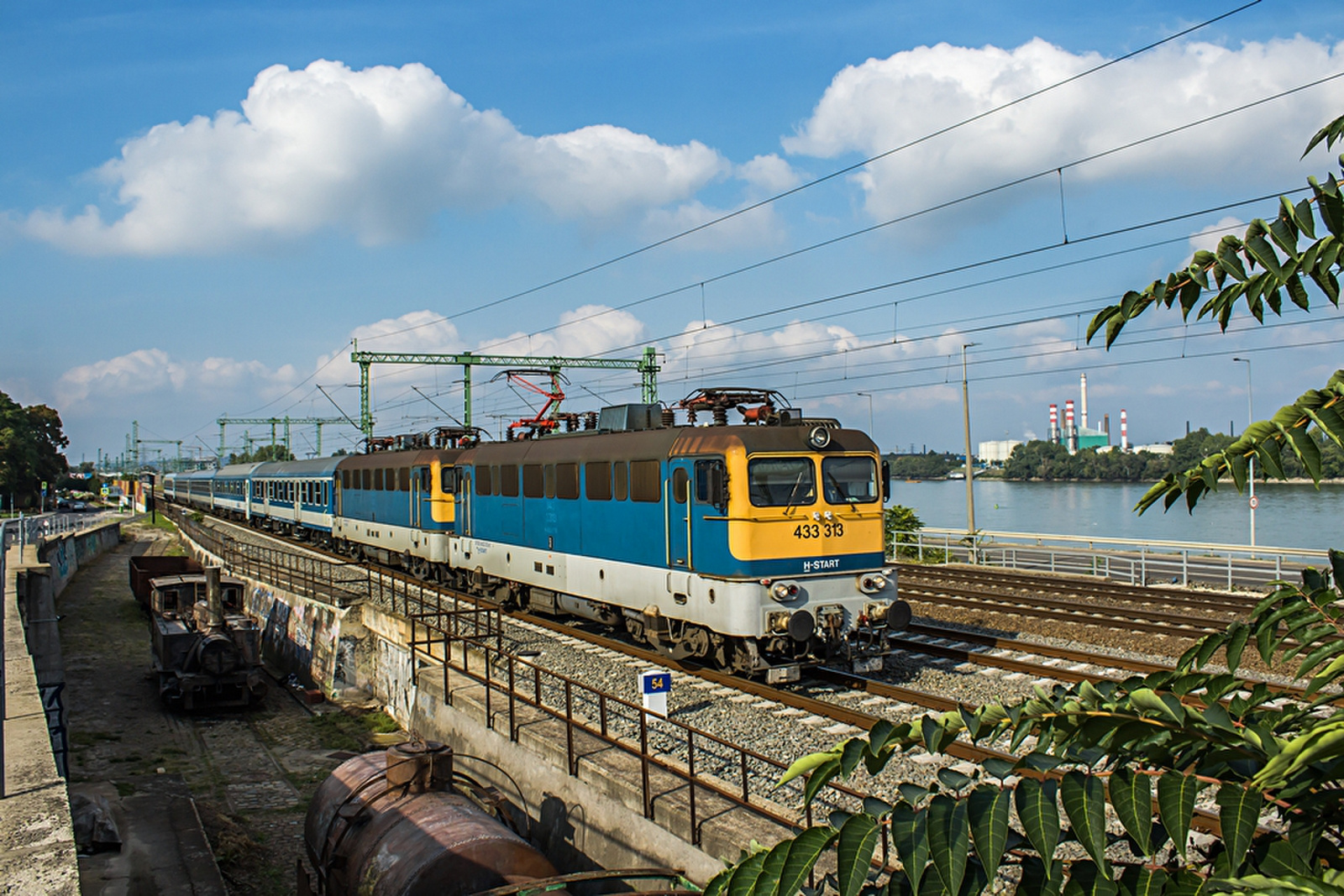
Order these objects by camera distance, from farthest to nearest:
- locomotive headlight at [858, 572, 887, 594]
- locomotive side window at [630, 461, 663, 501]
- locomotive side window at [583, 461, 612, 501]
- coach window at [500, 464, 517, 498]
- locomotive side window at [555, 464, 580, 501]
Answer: coach window at [500, 464, 517, 498], locomotive side window at [555, 464, 580, 501], locomotive side window at [583, 461, 612, 501], locomotive side window at [630, 461, 663, 501], locomotive headlight at [858, 572, 887, 594]

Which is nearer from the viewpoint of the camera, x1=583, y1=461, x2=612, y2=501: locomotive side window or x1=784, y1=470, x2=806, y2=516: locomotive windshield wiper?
x1=784, y1=470, x2=806, y2=516: locomotive windshield wiper

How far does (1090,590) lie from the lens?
2025 centimetres

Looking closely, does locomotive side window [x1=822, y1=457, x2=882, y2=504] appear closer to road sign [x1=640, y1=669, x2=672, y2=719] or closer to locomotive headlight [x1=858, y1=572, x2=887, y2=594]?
locomotive headlight [x1=858, y1=572, x2=887, y2=594]

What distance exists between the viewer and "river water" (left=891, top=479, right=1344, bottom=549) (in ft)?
141

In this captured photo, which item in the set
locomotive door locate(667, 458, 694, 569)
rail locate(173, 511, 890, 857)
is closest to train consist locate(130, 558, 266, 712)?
rail locate(173, 511, 890, 857)

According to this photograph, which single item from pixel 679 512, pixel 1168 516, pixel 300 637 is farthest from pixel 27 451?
pixel 1168 516

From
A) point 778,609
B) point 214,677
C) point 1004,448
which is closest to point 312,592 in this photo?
point 214,677

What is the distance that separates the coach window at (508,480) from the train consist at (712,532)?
42 mm

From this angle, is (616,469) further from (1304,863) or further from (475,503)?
(1304,863)

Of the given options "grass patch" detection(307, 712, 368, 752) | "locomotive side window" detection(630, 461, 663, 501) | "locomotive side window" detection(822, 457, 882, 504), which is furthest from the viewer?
"grass patch" detection(307, 712, 368, 752)

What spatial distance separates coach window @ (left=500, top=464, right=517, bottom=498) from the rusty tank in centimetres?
911

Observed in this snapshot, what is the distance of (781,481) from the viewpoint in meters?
13.0

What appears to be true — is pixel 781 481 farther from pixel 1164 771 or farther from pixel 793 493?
pixel 1164 771

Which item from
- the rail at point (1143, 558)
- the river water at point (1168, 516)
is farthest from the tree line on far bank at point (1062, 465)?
the rail at point (1143, 558)
